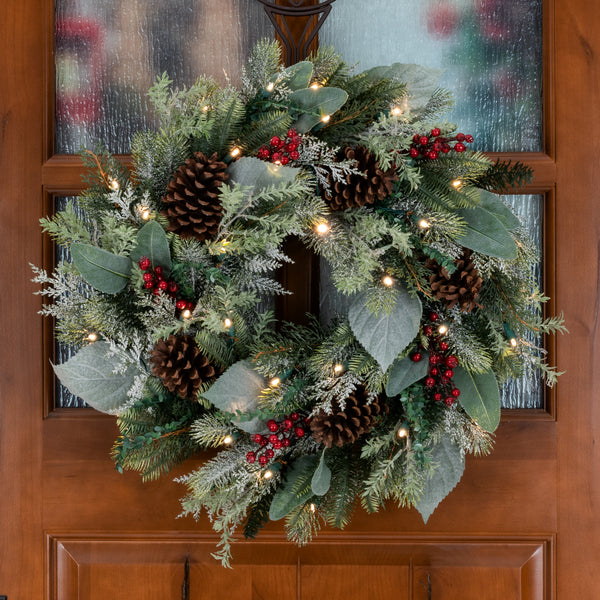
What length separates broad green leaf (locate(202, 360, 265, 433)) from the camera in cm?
67

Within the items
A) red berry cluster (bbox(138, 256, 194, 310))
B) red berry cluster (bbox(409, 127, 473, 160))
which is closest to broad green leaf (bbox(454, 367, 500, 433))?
red berry cluster (bbox(409, 127, 473, 160))

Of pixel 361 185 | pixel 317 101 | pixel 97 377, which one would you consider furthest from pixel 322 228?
pixel 97 377

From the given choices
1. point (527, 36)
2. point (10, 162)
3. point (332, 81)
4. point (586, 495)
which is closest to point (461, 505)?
point (586, 495)

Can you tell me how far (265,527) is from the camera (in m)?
0.87

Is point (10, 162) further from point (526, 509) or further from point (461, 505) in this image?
point (526, 509)

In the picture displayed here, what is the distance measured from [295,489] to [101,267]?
1.44ft

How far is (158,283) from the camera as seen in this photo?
66cm

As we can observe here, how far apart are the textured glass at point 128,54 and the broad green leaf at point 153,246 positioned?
344 mm

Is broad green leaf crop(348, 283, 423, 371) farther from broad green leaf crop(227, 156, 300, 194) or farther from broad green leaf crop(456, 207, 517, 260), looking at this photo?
broad green leaf crop(227, 156, 300, 194)

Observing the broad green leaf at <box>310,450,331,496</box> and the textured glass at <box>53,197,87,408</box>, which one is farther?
the textured glass at <box>53,197,87,408</box>

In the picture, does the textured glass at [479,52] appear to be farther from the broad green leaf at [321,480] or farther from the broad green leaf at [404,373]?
the broad green leaf at [321,480]

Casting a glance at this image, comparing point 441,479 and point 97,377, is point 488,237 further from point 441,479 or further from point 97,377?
point 97,377

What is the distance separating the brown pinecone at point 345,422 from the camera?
68cm

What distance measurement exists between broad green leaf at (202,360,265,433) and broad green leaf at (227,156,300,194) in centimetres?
26
